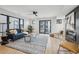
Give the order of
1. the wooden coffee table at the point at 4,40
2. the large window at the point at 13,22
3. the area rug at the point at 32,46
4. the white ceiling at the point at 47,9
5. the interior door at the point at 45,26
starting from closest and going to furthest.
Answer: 1. the area rug at the point at 32,46
2. the white ceiling at the point at 47,9
3. the interior door at the point at 45,26
4. the large window at the point at 13,22
5. the wooden coffee table at the point at 4,40

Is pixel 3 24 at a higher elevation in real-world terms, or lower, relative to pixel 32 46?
higher

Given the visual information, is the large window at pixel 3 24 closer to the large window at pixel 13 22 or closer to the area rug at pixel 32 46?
the large window at pixel 13 22

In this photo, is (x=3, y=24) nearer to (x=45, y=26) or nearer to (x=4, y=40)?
(x=4, y=40)

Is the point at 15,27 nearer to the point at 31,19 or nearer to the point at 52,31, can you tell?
the point at 31,19

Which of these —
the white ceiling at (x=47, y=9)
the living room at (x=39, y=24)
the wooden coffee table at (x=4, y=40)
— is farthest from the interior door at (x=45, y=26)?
the wooden coffee table at (x=4, y=40)

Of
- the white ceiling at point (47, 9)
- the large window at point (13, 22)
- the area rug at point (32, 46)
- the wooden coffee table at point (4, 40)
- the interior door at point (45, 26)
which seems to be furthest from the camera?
the wooden coffee table at point (4, 40)

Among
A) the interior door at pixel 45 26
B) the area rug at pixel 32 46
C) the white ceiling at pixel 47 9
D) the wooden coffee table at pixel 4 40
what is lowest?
the area rug at pixel 32 46

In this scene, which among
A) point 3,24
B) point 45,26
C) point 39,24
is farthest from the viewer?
point 39,24

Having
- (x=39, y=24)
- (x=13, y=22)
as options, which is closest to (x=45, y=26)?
(x=39, y=24)

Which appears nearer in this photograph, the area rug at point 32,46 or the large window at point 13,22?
the area rug at point 32,46

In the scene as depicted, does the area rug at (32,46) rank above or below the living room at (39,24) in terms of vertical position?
below
